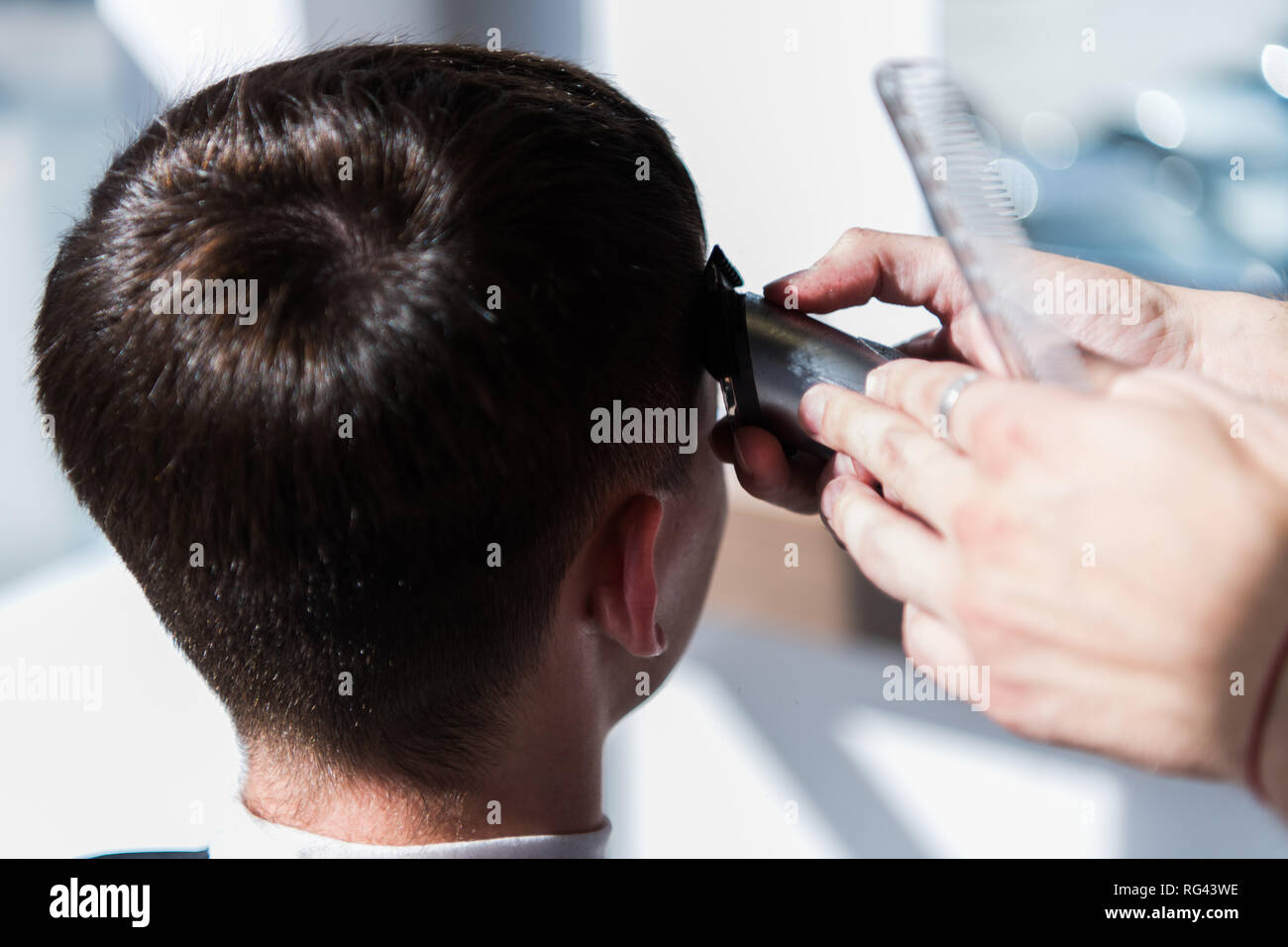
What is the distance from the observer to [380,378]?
0.54 metres

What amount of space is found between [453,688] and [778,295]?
387 millimetres

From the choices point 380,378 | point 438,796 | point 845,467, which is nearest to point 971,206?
point 845,467

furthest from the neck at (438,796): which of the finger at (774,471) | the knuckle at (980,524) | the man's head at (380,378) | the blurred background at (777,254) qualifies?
the blurred background at (777,254)

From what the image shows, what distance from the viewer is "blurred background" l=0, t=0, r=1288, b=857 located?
110 centimetres

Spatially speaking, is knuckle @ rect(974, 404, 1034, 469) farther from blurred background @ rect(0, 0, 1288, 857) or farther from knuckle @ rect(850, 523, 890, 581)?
blurred background @ rect(0, 0, 1288, 857)

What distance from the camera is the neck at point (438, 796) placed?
0.67 metres

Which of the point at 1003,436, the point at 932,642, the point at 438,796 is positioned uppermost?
the point at 1003,436

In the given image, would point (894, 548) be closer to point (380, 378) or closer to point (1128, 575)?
point (1128, 575)

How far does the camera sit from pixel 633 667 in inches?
29.8

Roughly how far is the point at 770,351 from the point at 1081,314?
0.40 meters

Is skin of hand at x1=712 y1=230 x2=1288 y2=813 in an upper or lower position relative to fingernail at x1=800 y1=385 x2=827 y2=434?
lower

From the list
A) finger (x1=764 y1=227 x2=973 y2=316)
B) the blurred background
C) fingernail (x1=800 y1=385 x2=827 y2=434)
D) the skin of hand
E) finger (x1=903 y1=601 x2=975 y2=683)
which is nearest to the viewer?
the skin of hand

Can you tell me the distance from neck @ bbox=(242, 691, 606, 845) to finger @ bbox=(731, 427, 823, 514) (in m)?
0.22

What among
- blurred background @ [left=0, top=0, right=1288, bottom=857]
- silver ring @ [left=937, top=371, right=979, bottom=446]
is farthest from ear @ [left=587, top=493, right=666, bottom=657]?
blurred background @ [left=0, top=0, right=1288, bottom=857]
